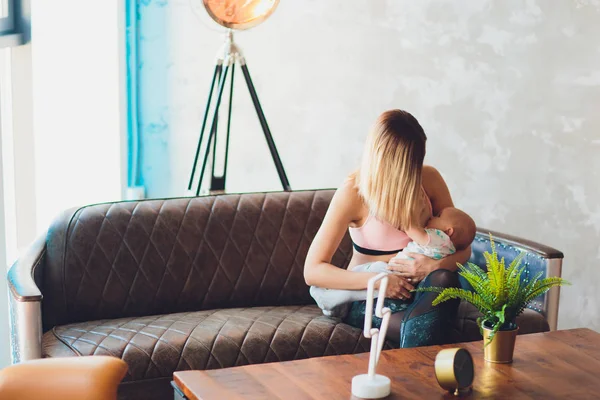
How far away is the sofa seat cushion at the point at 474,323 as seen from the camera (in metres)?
2.78

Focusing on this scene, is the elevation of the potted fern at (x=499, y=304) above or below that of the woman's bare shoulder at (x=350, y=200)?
below

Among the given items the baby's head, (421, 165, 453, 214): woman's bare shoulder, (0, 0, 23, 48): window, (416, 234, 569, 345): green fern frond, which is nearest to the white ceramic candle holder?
(416, 234, 569, 345): green fern frond

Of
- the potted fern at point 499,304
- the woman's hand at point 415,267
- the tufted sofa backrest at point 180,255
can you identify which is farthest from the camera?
the tufted sofa backrest at point 180,255

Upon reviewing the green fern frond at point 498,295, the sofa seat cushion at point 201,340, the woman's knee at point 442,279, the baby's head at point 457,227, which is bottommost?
the sofa seat cushion at point 201,340

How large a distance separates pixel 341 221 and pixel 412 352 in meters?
0.62

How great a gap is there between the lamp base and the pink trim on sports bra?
883 mm

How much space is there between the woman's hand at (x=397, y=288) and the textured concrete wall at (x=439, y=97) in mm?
1199

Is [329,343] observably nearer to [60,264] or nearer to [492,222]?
[60,264]

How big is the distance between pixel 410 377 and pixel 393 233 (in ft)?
2.62

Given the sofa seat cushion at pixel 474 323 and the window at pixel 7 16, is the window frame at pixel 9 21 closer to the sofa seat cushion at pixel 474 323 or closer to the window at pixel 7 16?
the window at pixel 7 16

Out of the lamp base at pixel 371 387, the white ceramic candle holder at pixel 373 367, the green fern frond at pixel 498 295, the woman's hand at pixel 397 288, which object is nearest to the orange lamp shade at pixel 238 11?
the woman's hand at pixel 397 288

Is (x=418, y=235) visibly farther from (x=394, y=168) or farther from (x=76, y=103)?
(x=76, y=103)

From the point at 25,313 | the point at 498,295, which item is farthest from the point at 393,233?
the point at 25,313

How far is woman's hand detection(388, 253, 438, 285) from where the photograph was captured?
2707 millimetres
